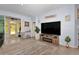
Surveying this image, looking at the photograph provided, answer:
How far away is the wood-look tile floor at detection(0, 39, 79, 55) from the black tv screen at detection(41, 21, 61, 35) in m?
0.31

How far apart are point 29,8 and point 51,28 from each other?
73cm

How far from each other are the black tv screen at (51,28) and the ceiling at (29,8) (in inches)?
13.3

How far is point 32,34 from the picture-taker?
7.81ft

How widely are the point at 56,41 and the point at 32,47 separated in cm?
58

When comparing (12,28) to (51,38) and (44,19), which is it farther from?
(51,38)

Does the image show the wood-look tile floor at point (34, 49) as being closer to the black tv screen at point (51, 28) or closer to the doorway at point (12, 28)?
the doorway at point (12, 28)

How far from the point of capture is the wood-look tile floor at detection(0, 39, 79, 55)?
2.06 meters

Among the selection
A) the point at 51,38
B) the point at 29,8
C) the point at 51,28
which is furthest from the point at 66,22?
the point at 29,8

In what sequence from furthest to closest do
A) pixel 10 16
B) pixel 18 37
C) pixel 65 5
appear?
pixel 18 37 < pixel 10 16 < pixel 65 5

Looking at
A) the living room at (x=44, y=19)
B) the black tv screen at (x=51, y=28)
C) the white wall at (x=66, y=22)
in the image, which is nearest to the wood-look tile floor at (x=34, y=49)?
the living room at (x=44, y=19)

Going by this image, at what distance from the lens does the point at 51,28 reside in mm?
2373

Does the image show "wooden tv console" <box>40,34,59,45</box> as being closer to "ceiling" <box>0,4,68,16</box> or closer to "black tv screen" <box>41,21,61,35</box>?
"black tv screen" <box>41,21,61,35</box>
